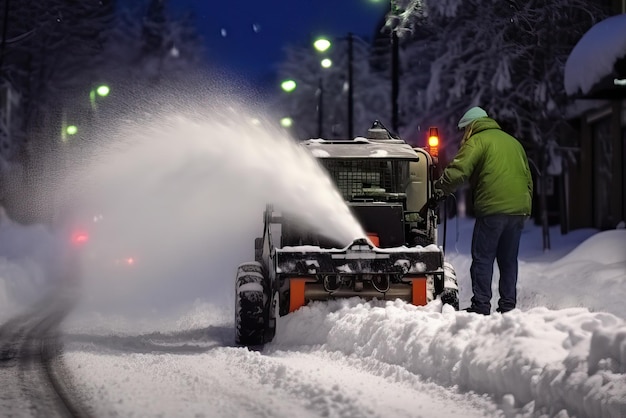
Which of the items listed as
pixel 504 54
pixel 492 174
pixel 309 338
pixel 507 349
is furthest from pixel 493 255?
pixel 504 54

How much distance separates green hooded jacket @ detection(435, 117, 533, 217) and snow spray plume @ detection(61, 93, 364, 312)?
1.14 m

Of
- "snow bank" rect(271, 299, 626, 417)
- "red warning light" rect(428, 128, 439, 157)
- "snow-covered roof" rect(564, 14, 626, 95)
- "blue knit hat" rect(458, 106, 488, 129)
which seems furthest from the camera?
"snow-covered roof" rect(564, 14, 626, 95)

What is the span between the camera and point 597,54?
1756 cm

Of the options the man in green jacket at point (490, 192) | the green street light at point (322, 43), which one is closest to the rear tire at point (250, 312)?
the man in green jacket at point (490, 192)

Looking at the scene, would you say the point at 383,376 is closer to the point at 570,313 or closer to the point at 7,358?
the point at 570,313

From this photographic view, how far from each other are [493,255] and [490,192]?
61 centimetres

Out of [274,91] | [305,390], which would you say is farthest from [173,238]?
[274,91]

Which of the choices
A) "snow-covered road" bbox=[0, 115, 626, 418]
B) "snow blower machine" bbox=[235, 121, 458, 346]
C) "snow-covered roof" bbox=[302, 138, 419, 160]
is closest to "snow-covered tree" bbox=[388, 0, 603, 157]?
"snow-covered road" bbox=[0, 115, 626, 418]

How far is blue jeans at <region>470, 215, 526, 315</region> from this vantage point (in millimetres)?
9586

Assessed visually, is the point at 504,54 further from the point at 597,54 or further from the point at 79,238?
the point at 79,238

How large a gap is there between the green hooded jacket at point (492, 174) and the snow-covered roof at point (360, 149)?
108cm

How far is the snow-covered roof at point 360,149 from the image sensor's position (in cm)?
1067

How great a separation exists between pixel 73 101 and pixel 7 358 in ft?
113

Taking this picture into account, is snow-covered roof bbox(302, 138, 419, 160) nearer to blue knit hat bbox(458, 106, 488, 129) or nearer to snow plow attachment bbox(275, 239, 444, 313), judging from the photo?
blue knit hat bbox(458, 106, 488, 129)
